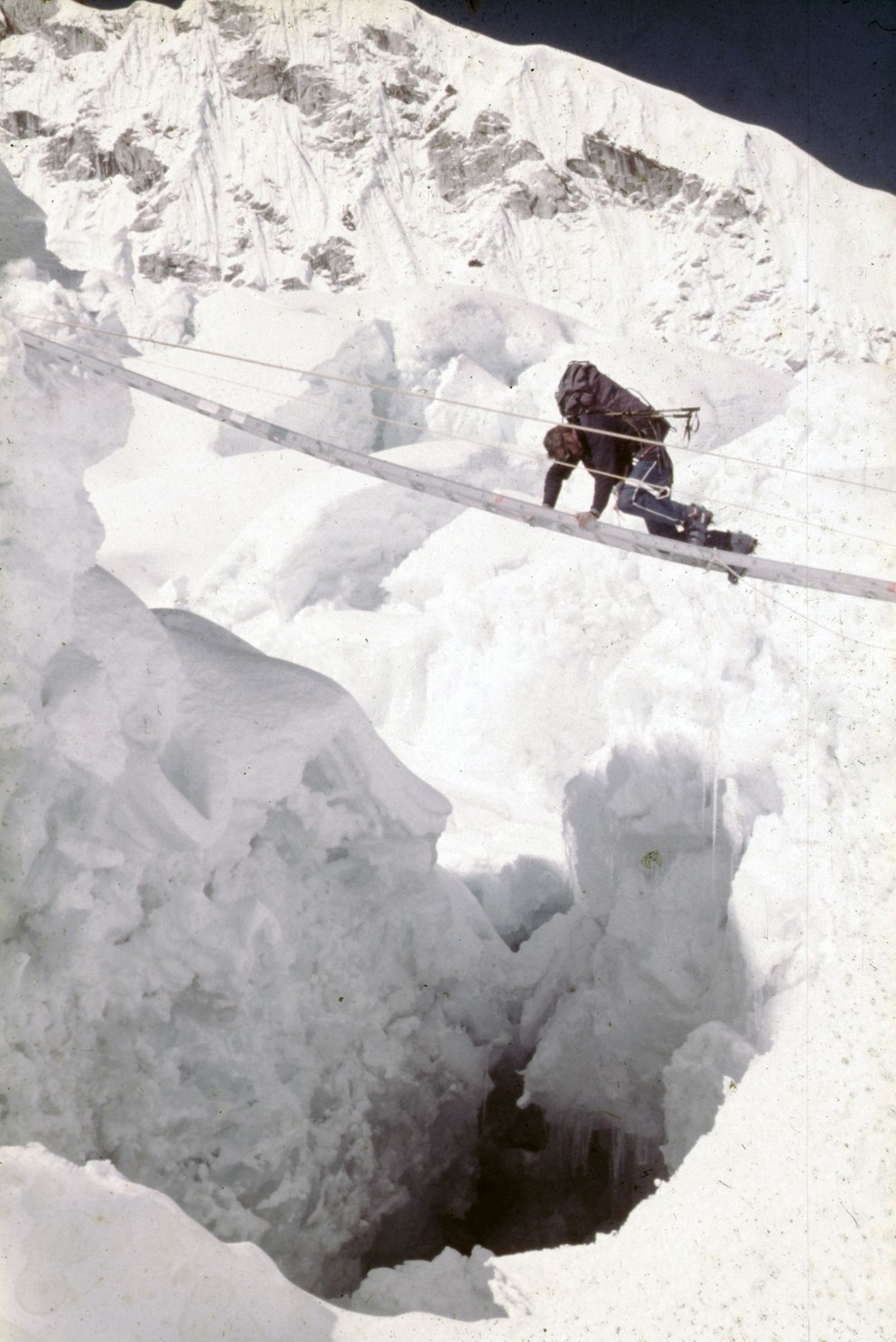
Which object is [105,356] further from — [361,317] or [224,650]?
[361,317]

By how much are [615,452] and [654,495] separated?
0.96 feet

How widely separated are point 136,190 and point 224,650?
3201cm

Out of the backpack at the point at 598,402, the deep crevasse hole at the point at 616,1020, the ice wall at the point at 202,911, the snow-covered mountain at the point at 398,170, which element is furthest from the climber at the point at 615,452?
the snow-covered mountain at the point at 398,170

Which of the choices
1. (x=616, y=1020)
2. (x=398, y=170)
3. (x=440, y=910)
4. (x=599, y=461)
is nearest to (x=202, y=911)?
(x=440, y=910)

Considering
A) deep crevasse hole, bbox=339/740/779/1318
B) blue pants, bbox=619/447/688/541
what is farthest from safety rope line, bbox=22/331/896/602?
deep crevasse hole, bbox=339/740/779/1318

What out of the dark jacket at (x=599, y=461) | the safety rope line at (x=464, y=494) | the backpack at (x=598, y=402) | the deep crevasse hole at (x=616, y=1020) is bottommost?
the deep crevasse hole at (x=616, y=1020)

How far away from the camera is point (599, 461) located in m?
4.44

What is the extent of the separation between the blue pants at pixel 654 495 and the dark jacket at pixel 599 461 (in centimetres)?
9

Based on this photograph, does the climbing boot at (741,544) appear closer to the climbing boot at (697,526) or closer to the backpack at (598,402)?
the climbing boot at (697,526)

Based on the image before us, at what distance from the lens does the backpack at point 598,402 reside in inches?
175

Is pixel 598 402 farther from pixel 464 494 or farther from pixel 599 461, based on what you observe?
pixel 464 494

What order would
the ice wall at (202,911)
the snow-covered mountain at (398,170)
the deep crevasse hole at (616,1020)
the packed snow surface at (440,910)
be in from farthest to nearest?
the snow-covered mountain at (398,170)
the deep crevasse hole at (616,1020)
the ice wall at (202,911)
the packed snow surface at (440,910)

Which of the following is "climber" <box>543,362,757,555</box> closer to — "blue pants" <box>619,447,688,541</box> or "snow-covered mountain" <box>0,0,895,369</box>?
"blue pants" <box>619,447,688,541</box>

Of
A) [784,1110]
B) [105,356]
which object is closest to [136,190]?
[105,356]
